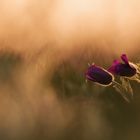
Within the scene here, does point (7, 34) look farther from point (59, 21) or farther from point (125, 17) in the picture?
point (125, 17)

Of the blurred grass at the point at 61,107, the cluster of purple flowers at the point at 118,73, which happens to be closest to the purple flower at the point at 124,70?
the cluster of purple flowers at the point at 118,73

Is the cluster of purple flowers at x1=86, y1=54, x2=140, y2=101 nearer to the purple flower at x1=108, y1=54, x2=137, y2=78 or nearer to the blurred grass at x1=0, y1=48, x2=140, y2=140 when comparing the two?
the purple flower at x1=108, y1=54, x2=137, y2=78

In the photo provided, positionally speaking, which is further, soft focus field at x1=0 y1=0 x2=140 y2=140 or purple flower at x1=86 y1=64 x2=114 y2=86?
soft focus field at x1=0 y1=0 x2=140 y2=140

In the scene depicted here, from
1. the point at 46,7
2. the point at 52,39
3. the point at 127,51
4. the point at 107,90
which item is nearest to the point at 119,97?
the point at 107,90

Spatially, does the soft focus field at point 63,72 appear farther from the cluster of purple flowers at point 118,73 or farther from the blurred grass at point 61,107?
the cluster of purple flowers at point 118,73

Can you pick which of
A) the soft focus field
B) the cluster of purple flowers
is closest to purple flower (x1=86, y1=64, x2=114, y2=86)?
the cluster of purple flowers

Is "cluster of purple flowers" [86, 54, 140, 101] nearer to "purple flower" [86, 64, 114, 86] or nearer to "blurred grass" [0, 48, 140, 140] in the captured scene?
"purple flower" [86, 64, 114, 86]
